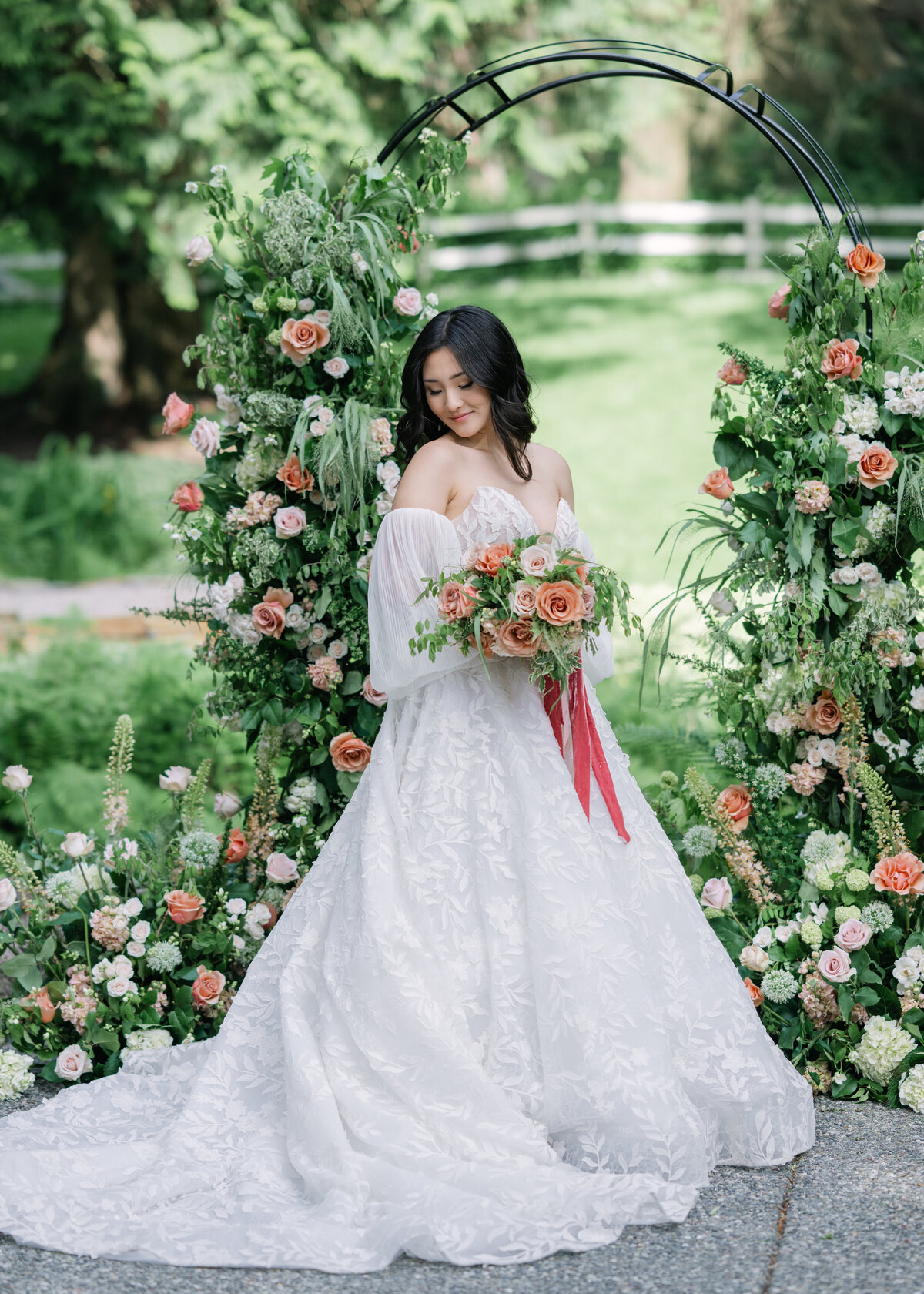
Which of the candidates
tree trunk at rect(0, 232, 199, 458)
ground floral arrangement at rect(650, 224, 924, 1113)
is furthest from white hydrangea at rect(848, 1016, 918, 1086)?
tree trunk at rect(0, 232, 199, 458)

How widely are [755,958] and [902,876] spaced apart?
0.45m

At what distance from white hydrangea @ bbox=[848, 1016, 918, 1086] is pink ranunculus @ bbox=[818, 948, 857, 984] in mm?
124

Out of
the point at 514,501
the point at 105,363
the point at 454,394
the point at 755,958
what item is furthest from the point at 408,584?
the point at 105,363

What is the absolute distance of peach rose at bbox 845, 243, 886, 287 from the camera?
146 inches

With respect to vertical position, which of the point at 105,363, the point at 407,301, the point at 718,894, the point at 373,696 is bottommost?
the point at 718,894

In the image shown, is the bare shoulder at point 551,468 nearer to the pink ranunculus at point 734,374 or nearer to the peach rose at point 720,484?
the peach rose at point 720,484

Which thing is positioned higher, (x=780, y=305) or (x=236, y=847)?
(x=780, y=305)

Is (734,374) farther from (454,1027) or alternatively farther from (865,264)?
(454,1027)

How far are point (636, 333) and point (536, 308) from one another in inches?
75.0

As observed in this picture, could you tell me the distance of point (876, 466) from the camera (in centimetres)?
368

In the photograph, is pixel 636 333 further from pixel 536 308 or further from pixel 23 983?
pixel 23 983

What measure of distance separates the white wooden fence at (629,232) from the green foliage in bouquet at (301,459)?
1502cm

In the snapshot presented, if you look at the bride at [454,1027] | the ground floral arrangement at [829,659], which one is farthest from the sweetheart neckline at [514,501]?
the ground floral arrangement at [829,659]

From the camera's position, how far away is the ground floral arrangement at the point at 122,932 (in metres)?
3.79
